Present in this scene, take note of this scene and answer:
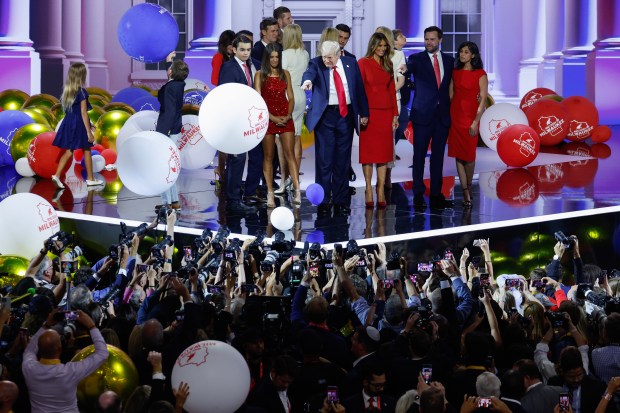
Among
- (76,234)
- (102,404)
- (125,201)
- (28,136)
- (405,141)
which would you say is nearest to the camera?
(102,404)

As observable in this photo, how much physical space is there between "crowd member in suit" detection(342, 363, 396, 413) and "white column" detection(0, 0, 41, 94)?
1355 centimetres

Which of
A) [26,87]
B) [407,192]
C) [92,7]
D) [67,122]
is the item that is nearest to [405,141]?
[407,192]

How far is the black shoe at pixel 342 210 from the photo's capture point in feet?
31.0

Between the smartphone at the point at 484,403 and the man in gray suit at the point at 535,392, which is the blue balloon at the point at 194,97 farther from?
the smartphone at the point at 484,403

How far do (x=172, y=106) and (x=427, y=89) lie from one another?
2072mm

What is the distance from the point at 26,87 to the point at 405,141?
6.23 m

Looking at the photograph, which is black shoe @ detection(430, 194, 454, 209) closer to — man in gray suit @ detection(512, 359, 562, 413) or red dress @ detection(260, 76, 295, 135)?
red dress @ detection(260, 76, 295, 135)

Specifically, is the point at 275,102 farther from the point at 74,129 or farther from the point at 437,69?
the point at 74,129

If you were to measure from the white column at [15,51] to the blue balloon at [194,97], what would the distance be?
242 inches

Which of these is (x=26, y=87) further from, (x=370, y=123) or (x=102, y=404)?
(x=102, y=404)

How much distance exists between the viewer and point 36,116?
42.2 feet

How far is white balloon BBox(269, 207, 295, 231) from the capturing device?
8.64 meters

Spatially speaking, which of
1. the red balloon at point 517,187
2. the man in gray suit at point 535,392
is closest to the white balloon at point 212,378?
the man in gray suit at point 535,392

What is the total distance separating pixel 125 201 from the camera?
10281 millimetres
